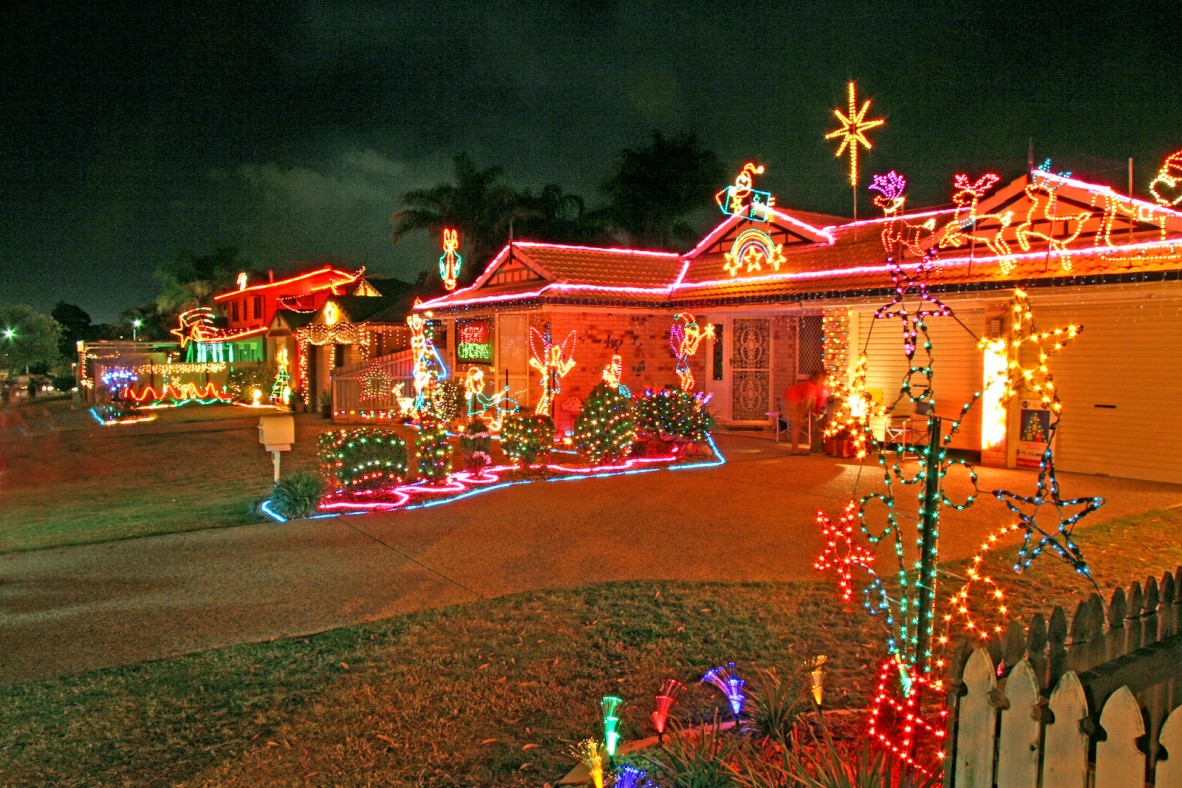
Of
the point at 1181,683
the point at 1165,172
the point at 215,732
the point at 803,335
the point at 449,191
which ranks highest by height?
the point at 449,191

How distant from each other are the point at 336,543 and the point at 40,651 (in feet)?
9.91

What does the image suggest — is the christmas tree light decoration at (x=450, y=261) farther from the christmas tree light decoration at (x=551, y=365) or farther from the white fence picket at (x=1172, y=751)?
the white fence picket at (x=1172, y=751)

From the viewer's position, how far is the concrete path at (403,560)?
569cm

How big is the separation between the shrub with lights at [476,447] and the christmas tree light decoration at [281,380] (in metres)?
18.2

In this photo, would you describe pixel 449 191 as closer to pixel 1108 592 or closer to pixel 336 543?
pixel 336 543

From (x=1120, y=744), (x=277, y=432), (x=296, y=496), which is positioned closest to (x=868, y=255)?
(x=277, y=432)

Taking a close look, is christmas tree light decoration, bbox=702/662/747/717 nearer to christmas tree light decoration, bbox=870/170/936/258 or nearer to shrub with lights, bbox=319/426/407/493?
→ shrub with lights, bbox=319/426/407/493

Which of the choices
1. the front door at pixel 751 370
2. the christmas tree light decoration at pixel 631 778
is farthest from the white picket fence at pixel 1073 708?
the front door at pixel 751 370

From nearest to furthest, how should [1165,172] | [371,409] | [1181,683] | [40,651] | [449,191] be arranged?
1. [1181,683]
2. [40,651]
3. [1165,172]
4. [371,409]
5. [449,191]

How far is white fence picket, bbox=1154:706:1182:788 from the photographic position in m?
2.19

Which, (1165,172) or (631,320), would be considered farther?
(631,320)

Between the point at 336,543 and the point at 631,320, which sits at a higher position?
the point at 631,320

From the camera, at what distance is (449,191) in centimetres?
3716

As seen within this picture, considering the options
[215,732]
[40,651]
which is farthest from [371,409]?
[215,732]
